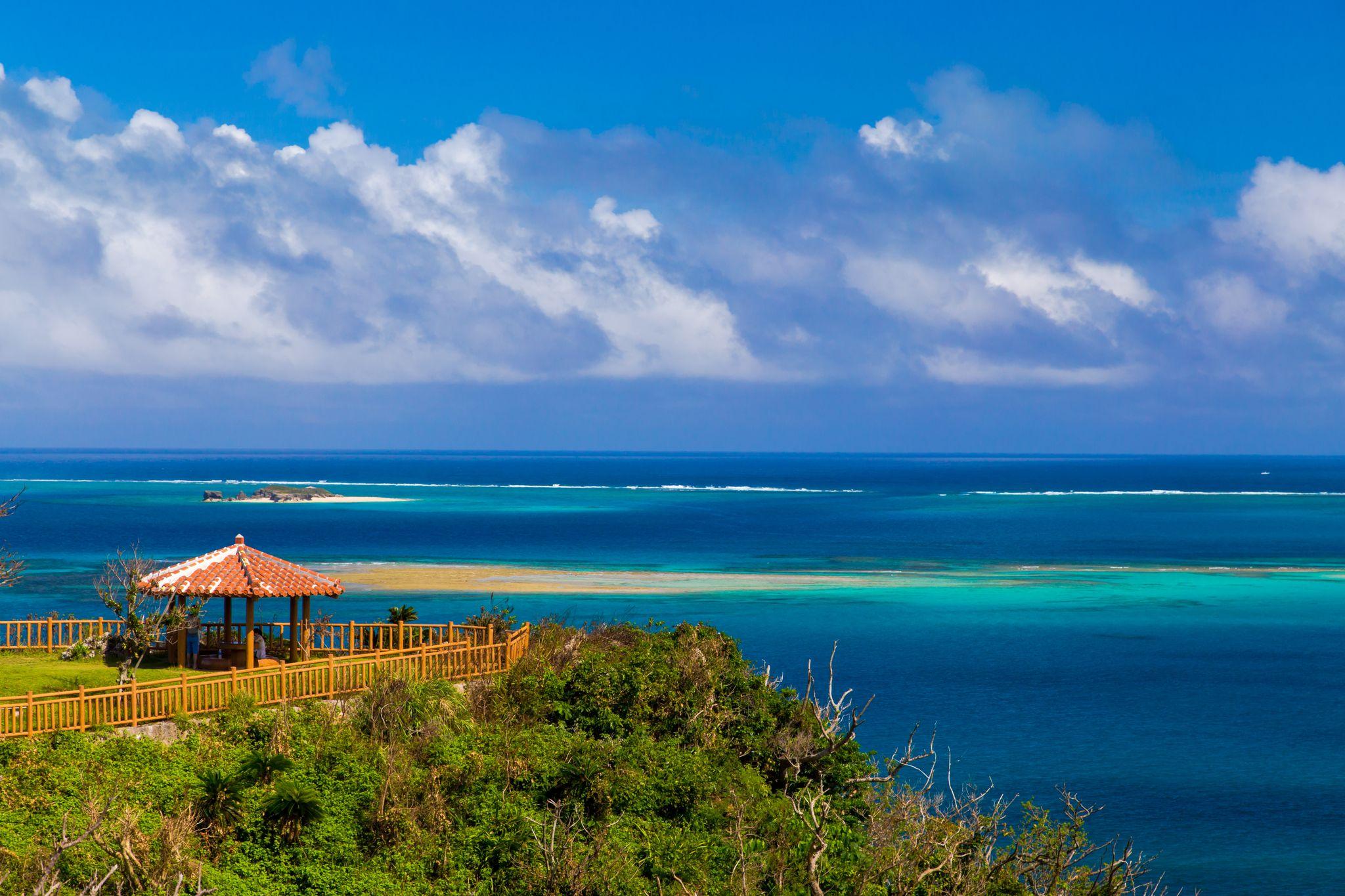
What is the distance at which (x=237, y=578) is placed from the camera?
24.3m

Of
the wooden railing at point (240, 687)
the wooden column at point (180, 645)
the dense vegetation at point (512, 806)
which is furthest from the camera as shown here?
the wooden column at point (180, 645)

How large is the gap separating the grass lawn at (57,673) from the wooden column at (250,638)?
4.41 ft

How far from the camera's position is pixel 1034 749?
3083cm

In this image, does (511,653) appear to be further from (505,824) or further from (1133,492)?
(1133,492)

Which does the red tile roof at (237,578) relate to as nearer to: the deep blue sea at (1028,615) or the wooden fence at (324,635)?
the wooden fence at (324,635)

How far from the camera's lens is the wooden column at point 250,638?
952 inches

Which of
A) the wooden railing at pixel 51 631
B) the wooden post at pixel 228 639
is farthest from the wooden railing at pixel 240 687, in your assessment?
the wooden railing at pixel 51 631

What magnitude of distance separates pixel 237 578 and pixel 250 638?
4.07 feet

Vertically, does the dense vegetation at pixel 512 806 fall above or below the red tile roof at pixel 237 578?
below

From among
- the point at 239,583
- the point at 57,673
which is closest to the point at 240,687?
the point at 239,583

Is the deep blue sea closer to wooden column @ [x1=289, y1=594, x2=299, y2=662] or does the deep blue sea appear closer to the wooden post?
wooden column @ [x1=289, y1=594, x2=299, y2=662]

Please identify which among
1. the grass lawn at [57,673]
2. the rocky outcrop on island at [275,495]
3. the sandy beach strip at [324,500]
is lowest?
the grass lawn at [57,673]

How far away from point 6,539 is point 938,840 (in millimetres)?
85874

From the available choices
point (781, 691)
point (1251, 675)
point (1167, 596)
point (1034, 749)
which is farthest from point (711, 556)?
point (781, 691)
